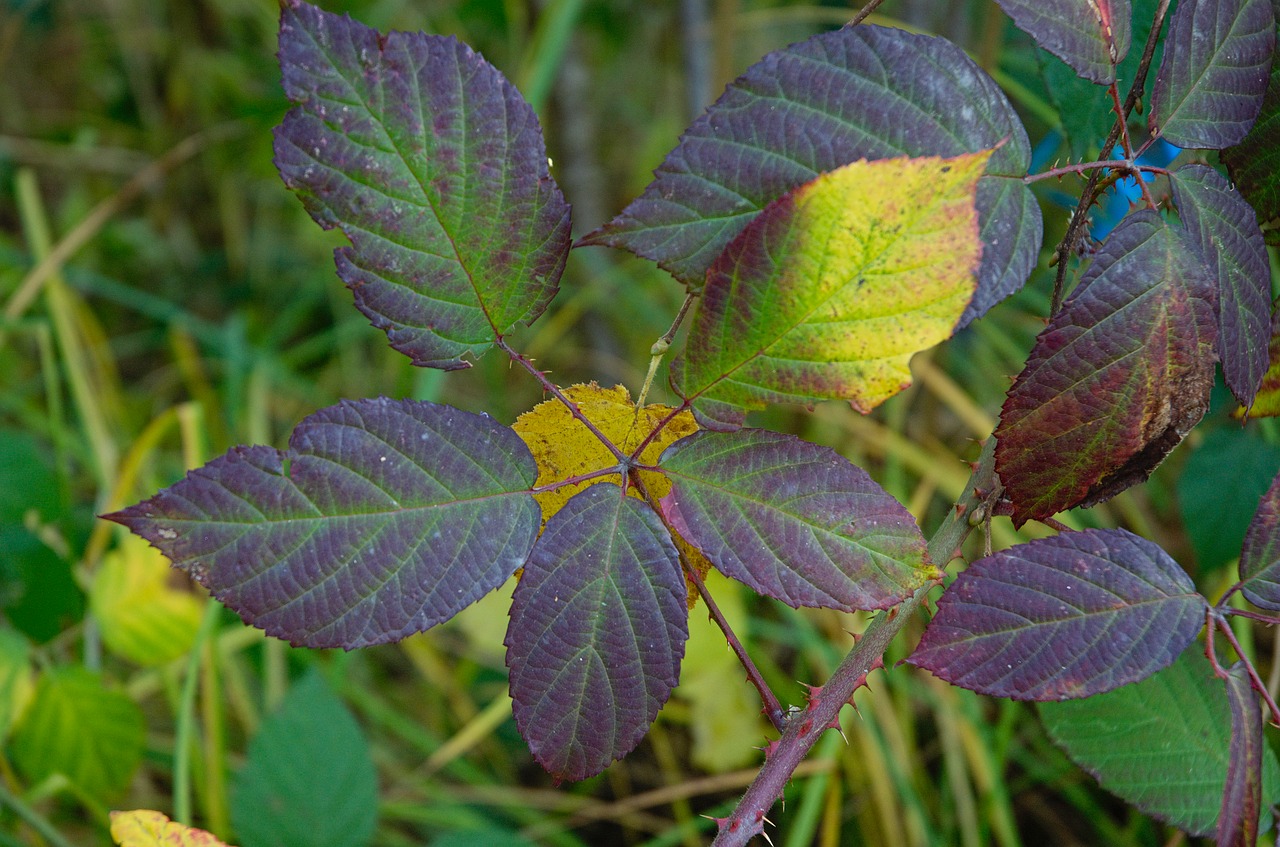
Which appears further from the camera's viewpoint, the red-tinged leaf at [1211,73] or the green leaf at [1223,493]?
the green leaf at [1223,493]

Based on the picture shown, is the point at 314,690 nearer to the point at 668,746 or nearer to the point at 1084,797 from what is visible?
the point at 668,746

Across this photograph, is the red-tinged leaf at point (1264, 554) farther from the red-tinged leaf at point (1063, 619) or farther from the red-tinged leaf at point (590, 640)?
the red-tinged leaf at point (590, 640)

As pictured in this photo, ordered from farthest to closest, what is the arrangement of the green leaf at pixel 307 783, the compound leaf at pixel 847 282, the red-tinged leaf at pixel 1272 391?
the green leaf at pixel 307 783 → the red-tinged leaf at pixel 1272 391 → the compound leaf at pixel 847 282

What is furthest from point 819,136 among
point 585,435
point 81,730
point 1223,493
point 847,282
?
point 81,730

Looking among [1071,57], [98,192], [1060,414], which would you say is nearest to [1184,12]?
[1071,57]

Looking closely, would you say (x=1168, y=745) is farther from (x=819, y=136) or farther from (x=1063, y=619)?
(x=819, y=136)

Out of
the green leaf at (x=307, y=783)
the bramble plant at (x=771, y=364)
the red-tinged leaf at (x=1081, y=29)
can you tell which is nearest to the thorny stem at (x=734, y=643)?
the bramble plant at (x=771, y=364)

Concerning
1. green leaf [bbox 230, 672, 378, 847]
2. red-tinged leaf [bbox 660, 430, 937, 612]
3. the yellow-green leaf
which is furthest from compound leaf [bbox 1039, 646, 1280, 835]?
the yellow-green leaf
